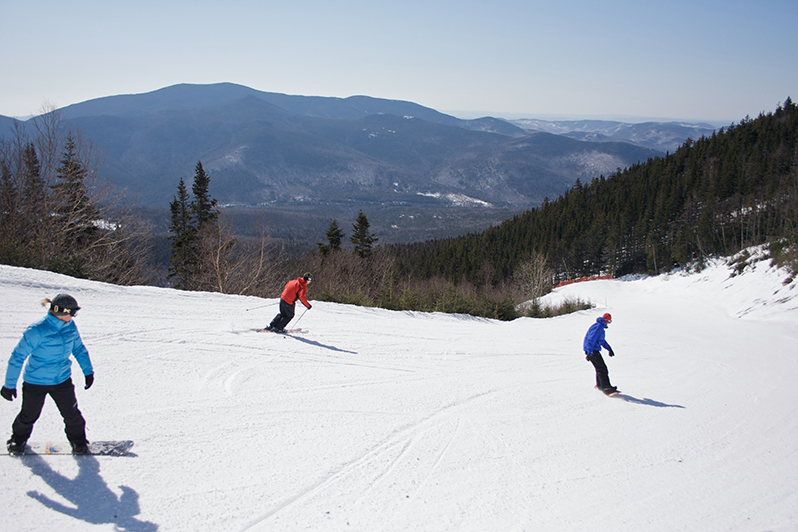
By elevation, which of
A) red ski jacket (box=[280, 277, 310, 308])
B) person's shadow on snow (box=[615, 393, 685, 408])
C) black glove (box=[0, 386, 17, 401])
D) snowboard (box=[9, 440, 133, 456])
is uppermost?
red ski jacket (box=[280, 277, 310, 308])

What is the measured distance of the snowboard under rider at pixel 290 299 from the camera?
10.5 metres

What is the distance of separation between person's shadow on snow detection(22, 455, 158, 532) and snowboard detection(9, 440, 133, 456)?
0.09 metres

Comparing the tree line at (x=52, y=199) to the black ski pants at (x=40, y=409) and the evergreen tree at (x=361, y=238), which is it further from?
the evergreen tree at (x=361, y=238)

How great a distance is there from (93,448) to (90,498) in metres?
0.91

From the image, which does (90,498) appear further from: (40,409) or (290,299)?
(290,299)

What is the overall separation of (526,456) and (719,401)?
6.27 m

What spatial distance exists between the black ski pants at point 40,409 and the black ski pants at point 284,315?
19.3ft

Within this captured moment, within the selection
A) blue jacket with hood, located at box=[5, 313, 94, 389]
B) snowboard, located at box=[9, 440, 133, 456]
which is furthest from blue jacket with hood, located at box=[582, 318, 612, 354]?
blue jacket with hood, located at box=[5, 313, 94, 389]

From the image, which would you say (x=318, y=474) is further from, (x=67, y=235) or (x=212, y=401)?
(x=67, y=235)

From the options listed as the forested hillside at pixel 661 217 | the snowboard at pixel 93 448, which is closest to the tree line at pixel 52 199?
the snowboard at pixel 93 448

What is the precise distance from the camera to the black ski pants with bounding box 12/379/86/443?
4570mm

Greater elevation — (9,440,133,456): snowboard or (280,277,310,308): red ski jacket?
(280,277,310,308): red ski jacket

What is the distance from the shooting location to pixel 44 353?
4562 millimetres

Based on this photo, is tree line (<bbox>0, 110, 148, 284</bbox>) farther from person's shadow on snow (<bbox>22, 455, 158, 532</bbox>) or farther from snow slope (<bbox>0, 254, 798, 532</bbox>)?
person's shadow on snow (<bbox>22, 455, 158, 532</bbox>)
